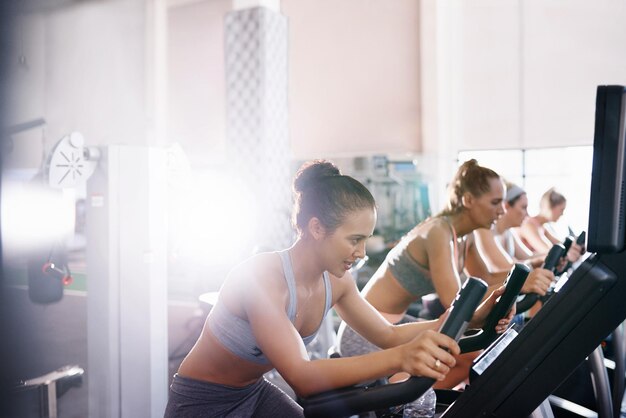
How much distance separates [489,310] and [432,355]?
55cm

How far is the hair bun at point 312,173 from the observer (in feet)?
4.79

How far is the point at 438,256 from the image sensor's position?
6.87 feet

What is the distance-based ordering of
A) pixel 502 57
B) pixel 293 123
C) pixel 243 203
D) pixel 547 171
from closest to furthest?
pixel 243 203 < pixel 547 171 < pixel 502 57 < pixel 293 123

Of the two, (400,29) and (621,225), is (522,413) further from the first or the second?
(400,29)

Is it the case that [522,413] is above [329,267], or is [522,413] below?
below

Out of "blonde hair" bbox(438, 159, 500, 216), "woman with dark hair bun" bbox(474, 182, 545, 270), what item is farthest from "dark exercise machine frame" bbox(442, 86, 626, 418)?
"woman with dark hair bun" bbox(474, 182, 545, 270)

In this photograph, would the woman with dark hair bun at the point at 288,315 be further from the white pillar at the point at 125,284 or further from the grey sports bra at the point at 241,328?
the white pillar at the point at 125,284

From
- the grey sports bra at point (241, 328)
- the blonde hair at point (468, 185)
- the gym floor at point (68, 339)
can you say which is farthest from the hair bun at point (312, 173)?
the gym floor at point (68, 339)

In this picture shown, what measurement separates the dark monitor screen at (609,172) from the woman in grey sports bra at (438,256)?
0.94 meters

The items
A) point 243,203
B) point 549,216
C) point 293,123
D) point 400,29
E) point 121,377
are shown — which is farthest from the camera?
point 293,123

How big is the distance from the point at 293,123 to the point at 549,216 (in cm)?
404

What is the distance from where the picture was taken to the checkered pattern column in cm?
541

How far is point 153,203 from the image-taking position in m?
2.95

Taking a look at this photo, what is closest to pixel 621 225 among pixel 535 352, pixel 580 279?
pixel 580 279
